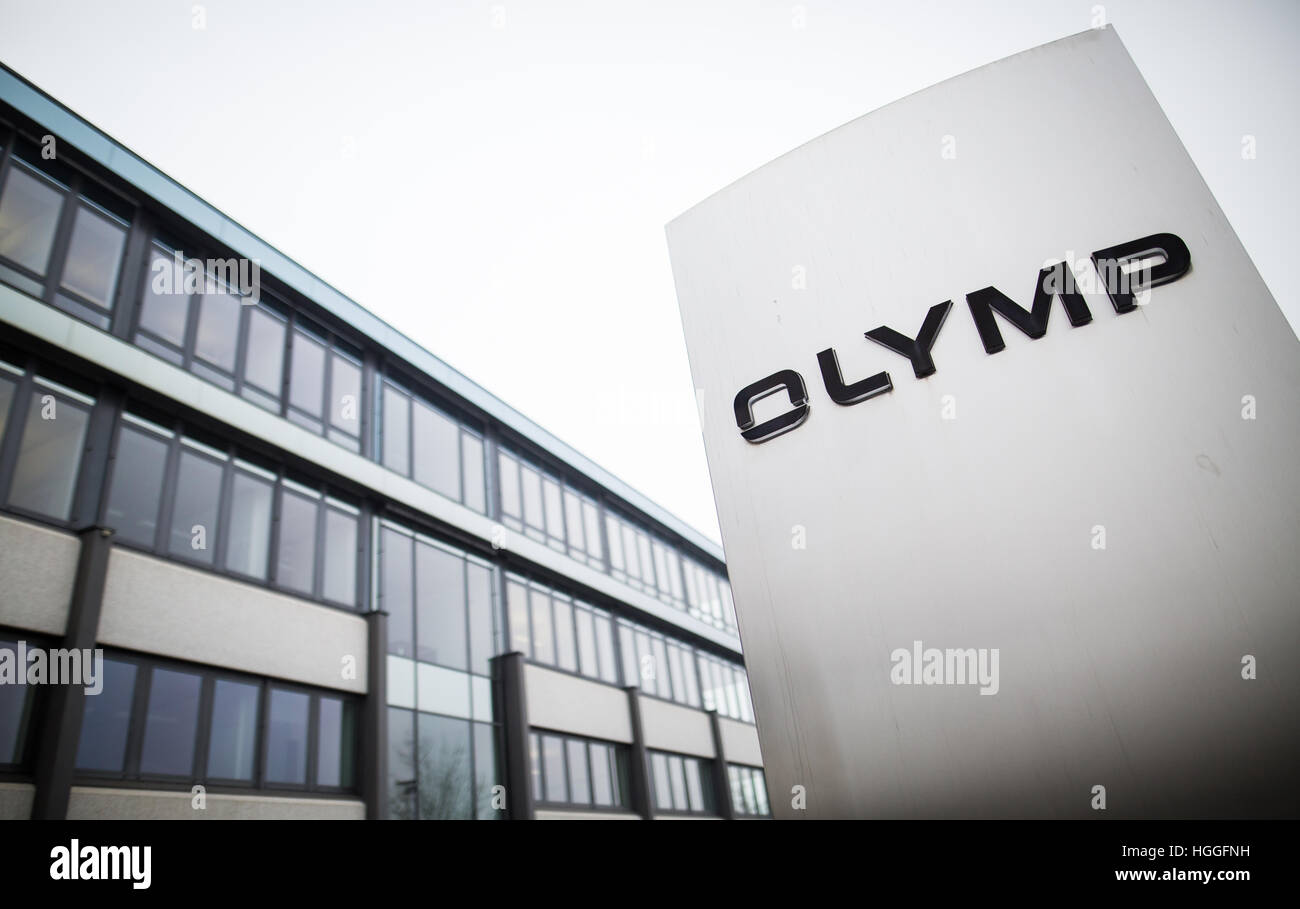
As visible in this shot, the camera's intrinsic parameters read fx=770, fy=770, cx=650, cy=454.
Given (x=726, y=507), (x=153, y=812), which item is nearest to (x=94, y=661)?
(x=153, y=812)

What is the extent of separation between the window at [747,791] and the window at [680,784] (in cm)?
143

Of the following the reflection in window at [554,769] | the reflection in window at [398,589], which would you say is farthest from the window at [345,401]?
the reflection in window at [554,769]

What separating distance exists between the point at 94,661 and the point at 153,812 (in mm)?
2326

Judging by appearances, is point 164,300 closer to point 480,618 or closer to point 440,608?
point 440,608

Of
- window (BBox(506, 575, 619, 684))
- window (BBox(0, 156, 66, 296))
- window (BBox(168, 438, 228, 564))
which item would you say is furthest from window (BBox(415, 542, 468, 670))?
window (BBox(0, 156, 66, 296))

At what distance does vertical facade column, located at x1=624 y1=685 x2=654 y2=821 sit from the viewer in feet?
72.5

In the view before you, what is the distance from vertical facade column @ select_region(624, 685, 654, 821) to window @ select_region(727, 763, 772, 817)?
6.08 meters

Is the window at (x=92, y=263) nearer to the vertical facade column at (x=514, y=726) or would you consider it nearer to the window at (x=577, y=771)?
the vertical facade column at (x=514, y=726)

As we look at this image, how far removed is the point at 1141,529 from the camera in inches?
195

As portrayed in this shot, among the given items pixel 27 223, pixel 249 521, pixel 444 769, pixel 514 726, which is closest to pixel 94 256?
pixel 27 223

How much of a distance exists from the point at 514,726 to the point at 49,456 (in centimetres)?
1128

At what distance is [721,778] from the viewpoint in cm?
2705
